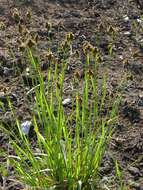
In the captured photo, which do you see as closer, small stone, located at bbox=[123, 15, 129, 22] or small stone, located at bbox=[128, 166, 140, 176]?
small stone, located at bbox=[128, 166, 140, 176]

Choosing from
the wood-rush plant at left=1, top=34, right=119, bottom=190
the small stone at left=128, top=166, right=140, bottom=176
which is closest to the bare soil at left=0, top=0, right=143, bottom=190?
the small stone at left=128, top=166, right=140, bottom=176

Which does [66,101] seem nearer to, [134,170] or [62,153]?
[134,170]

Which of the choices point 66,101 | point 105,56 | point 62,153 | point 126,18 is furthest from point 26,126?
point 126,18

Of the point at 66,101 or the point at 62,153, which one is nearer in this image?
the point at 62,153

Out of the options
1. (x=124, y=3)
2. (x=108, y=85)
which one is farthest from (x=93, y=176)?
(x=124, y=3)

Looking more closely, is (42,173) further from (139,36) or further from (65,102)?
(139,36)

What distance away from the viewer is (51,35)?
3609 mm

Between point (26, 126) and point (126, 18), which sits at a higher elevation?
point (126, 18)

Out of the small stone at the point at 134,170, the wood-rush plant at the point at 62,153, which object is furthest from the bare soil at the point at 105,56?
the wood-rush plant at the point at 62,153

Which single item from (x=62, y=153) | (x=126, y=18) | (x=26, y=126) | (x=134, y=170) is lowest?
(x=134, y=170)

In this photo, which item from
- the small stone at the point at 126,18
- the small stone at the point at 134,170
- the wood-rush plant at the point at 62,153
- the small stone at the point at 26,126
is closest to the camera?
the wood-rush plant at the point at 62,153

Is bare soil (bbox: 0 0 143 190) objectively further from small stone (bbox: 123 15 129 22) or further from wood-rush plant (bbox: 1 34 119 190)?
wood-rush plant (bbox: 1 34 119 190)

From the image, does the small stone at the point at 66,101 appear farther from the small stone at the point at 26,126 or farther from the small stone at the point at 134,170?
the small stone at the point at 134,170

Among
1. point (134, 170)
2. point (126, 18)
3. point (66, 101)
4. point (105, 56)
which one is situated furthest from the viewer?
point (126, 18)
